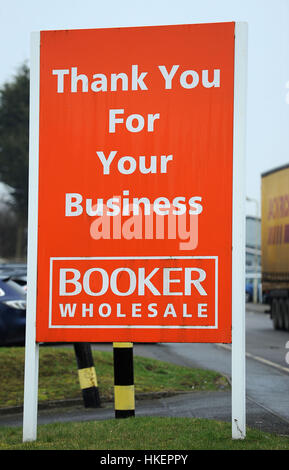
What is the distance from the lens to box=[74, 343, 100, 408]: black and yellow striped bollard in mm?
9500

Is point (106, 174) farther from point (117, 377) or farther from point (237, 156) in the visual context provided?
point (117, 377)

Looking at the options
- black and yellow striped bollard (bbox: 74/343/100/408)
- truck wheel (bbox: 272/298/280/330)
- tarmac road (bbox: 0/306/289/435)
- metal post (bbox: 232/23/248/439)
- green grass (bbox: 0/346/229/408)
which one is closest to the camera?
metal post (bbox: 232/23/248/439)

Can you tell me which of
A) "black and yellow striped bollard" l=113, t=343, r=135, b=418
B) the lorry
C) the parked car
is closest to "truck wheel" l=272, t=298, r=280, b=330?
the lorry

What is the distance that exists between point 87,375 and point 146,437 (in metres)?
3.21

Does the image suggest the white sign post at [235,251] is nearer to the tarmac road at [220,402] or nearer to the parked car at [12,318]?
the tarmac road at [220,402]

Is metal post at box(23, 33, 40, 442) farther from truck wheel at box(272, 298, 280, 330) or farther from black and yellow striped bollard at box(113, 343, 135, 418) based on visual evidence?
truck wheel at box(272, 298, 280, 330)

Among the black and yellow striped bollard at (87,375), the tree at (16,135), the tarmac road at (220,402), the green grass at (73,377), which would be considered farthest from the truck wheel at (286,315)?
the tree at (16,135)

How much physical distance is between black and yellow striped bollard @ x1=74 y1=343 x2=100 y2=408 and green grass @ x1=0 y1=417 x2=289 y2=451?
1844 mm

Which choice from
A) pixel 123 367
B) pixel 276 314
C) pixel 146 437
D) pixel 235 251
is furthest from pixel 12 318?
pixel 276 314

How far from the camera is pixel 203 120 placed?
6699 millimetres

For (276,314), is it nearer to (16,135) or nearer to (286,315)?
(286,315)

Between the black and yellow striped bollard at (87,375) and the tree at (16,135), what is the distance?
48979mm

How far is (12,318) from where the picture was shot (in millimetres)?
15445

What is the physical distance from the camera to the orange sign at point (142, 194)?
664 cm
